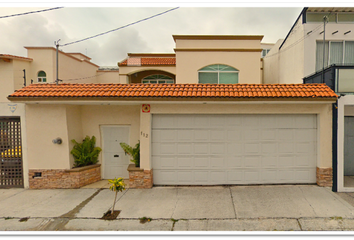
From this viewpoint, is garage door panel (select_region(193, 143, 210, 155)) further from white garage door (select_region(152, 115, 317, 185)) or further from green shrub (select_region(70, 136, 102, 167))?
Result: green shrub (select_region(70, 136, 102, 167))

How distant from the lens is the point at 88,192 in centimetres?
689

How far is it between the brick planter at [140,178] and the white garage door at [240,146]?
0.97 m

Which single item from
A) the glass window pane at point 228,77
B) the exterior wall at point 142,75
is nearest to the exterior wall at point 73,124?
the glass window pane at point 228,77

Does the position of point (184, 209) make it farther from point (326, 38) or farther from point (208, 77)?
point (326, 38)

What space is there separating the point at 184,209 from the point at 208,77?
9.03 metres

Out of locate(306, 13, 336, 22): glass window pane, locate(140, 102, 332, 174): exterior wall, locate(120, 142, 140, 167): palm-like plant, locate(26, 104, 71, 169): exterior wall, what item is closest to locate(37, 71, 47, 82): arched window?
locate(26, 104, 71, 169): exterior wall

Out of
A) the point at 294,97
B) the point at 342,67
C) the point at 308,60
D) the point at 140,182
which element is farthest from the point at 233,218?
the point at 308,60

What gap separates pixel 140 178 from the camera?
7066 mm

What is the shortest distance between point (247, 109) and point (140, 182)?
4.76m

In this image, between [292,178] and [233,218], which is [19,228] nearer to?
[233,218]

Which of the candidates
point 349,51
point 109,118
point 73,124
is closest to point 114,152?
point 109,118

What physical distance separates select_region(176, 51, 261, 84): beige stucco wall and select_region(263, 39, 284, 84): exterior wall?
9.64 feet

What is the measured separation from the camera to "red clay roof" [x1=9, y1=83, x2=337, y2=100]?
6461 mm

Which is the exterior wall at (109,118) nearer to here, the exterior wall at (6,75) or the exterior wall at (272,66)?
the exterior wall at (272,66)
